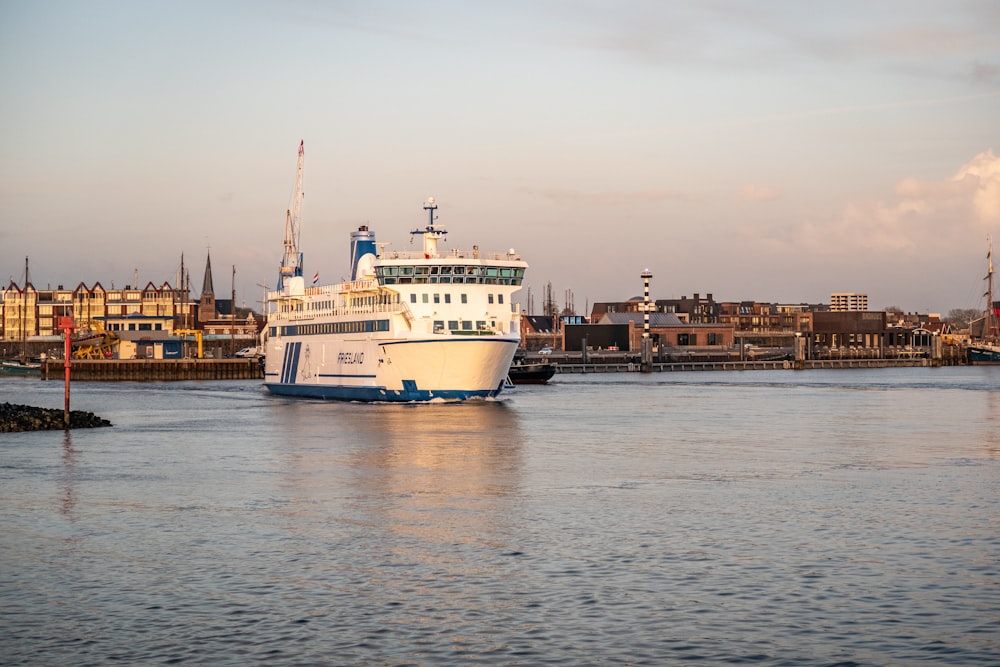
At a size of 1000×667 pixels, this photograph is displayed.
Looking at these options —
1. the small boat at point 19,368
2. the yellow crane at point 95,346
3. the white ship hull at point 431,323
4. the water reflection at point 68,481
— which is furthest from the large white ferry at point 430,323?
the yellow crane at point 95,346

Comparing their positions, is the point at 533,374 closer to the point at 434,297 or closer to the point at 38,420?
the point at 434,297

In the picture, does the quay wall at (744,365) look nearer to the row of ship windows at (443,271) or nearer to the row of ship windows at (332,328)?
the row of ship windows at (332,328)

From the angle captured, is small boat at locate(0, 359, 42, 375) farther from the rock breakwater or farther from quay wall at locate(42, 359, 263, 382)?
the rock breakwater

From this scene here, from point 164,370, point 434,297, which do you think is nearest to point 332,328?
point 434,297

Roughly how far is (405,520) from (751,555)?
8.22 meters

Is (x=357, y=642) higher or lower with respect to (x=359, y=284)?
A: lower

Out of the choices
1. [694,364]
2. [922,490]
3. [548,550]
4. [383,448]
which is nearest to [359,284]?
[383,448]

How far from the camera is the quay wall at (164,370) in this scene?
13988cm

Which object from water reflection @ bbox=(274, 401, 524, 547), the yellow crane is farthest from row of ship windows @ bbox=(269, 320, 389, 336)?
the yellow crane

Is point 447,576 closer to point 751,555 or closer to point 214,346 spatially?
point 751,555

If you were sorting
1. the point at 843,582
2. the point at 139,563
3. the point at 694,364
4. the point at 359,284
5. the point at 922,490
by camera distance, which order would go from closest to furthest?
the point at 843,582 → the point at 139,563 → the point at 922,490 → the point at 359,284 → the point at 694,364

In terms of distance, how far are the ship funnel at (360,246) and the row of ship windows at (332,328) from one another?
3.90 m

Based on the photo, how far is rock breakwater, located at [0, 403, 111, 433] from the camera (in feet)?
171

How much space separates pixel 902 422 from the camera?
2317 inches
